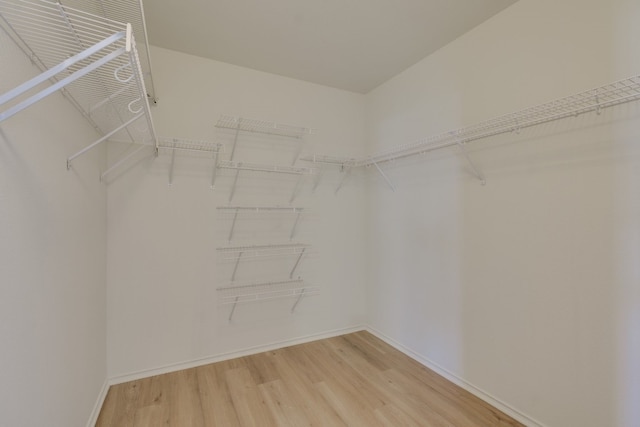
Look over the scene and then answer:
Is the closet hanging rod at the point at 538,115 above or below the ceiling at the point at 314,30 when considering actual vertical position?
below

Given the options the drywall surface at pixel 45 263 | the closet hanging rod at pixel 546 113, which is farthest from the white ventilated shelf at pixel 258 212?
the closet hanging rod at pixel 546 113

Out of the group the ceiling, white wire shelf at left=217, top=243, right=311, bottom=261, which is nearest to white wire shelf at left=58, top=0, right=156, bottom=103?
the ceiling

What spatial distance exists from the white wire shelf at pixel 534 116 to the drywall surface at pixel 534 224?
6cm

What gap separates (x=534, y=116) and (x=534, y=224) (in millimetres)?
623

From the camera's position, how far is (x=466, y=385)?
2082 millimetres

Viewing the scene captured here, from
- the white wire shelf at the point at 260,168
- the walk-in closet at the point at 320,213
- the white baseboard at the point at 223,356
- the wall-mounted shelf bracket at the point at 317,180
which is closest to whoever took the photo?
the walk-in closet at the point at 320,213

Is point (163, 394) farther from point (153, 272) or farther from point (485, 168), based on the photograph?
point (485, 168)

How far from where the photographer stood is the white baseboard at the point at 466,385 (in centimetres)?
175

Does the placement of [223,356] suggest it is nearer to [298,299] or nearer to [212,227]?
[298,299]

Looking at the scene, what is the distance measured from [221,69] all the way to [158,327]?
216 cm

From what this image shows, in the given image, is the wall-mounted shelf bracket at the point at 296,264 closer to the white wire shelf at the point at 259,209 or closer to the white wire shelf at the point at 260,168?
the white wire shelf at the point at 259,209

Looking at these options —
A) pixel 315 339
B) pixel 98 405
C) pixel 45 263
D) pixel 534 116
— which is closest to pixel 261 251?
pixel 315 339

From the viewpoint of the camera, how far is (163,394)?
2.02 meters

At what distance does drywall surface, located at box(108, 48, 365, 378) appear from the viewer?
2195 millimetres
